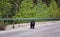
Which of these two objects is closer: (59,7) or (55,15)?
(55,15)

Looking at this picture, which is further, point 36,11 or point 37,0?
point 37,0

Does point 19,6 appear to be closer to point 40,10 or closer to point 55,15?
point 40,10

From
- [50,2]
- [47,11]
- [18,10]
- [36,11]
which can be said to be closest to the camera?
[18,10]

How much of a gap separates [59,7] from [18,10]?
66.5 feet

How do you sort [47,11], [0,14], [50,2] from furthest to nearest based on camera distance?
[50,2]
[47,11]
[0,14]

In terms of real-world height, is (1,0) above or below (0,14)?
above

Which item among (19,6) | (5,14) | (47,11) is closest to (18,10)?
(19,6)

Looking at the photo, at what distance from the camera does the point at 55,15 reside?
5066cm

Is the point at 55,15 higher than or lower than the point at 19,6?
lower

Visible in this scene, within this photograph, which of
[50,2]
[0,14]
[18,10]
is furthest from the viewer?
[50,2]

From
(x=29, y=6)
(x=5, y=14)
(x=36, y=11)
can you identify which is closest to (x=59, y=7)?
(x=36, y=11)

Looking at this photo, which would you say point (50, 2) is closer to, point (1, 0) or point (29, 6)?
point (29, 6)

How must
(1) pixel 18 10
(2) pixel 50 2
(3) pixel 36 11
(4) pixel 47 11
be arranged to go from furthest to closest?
(2) pixel 50 2, (4) pixel 47 11, (3) pixel 36 11, (1) pixel 18 10

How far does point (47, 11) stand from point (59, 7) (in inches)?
411
